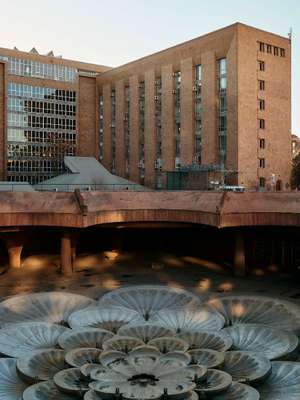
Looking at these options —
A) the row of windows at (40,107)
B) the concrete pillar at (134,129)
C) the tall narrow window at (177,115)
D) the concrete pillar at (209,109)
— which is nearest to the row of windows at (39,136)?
the row of windows at (40,107)

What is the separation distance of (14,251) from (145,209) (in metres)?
13.6

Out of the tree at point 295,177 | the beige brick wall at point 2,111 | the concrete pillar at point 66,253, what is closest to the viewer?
the concrete pillar at point 66,253

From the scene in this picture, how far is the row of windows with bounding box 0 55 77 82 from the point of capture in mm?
80188

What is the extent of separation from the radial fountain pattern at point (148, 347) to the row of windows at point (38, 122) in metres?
53.7

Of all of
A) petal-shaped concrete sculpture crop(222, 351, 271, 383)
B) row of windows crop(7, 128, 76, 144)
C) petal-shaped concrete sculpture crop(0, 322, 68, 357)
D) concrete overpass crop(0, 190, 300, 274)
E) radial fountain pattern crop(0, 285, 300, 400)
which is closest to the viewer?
radial fountain pattern crop(0, 285, 300, 400)

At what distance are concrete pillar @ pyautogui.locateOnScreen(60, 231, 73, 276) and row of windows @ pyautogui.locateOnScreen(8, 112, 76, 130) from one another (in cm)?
4462

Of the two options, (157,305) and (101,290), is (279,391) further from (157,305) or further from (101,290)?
(101,290)

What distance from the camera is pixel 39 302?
30.5 m

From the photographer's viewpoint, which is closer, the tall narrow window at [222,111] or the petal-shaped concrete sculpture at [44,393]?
the petal-shaped concrete sculpture at [44,393]

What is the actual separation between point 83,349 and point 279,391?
915 cm

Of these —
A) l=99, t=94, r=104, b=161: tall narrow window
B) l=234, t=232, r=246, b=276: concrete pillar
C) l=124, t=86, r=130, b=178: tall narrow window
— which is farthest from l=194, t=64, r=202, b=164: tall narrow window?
l=234, t=232, r=246, b=276: concrete pillar

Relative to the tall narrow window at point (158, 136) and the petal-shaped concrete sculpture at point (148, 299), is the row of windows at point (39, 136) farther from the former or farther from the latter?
the petal-shaped concrete sculpture at point (148, 299)

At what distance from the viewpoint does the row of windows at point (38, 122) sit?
259 feet

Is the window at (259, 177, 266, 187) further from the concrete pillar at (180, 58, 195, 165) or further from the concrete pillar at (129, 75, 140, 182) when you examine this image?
the concrete pillar at (129, 75, 140, 182)
